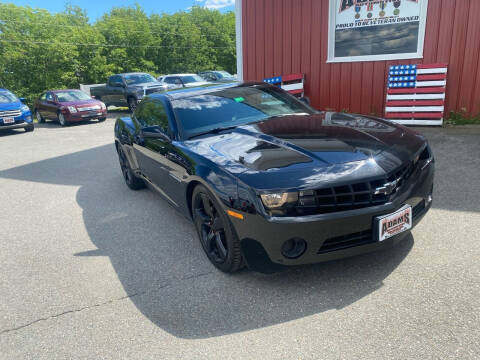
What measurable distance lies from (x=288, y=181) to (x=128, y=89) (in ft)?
49.7

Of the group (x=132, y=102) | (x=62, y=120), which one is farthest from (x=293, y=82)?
(x=62, y=120)

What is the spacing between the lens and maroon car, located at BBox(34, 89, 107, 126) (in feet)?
45.7

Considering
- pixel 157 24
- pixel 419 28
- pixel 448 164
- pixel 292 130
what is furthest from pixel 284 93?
pixel 157 24

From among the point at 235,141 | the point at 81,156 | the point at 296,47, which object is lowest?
the point at 81,156

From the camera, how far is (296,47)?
9703 mm

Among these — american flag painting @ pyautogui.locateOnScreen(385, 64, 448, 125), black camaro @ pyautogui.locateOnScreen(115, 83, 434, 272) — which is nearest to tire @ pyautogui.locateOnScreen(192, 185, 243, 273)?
black camaro @ pyautogui.locateOnScreen(115, 83, 434, 272)

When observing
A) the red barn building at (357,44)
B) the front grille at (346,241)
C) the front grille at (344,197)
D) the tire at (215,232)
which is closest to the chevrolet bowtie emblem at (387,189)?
the front grille at (344,197)

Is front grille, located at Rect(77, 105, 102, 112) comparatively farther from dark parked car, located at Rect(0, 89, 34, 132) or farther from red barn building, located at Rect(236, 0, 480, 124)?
red barn building, located at Rect(236, 0, 480, 124)

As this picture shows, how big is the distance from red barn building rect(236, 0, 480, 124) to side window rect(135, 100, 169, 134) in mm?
5888

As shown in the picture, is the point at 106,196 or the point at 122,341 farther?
the point at 106,196

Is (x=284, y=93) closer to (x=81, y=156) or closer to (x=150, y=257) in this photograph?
(x=150, y=257)

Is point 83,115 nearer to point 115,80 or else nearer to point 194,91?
point 115,80

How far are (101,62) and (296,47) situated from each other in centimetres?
3038

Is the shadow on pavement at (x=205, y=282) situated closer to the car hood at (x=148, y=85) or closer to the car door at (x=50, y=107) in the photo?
the car door at (x=50, y=107)
